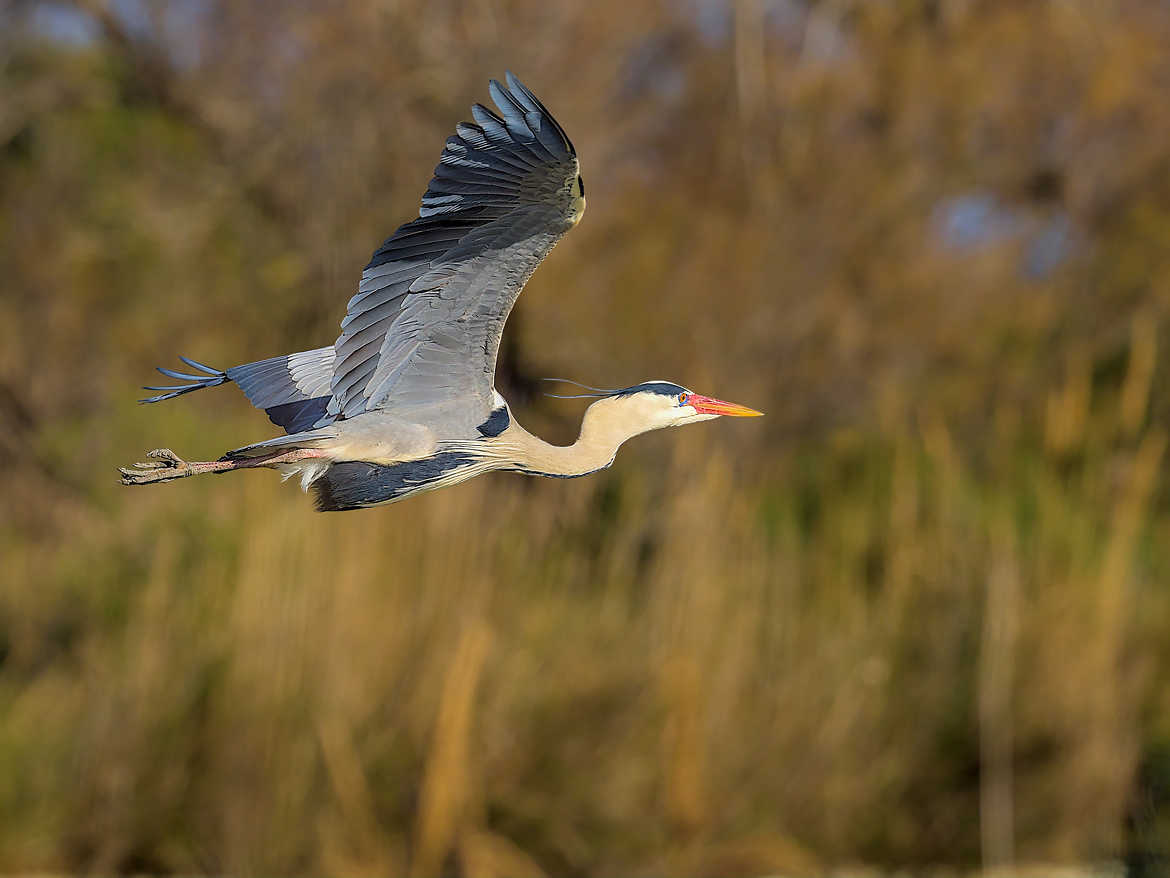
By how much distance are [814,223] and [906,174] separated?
46.5 inches

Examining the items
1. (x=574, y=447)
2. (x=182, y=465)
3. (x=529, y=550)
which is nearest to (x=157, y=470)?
(x=182, y=465)

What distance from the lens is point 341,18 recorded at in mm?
10016

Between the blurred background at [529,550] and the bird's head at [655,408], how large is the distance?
1504 millimetres

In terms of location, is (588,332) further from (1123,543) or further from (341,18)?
(1123,543)

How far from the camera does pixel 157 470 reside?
32.9 inches

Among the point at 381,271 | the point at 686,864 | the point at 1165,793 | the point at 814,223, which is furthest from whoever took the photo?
the point at 814,223

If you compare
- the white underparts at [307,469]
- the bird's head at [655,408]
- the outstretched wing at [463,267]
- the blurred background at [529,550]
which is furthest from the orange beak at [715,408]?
the blurred background at [529,550]

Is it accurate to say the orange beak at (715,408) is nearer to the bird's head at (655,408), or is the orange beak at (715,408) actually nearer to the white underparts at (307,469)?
the bird's head at (655,408)

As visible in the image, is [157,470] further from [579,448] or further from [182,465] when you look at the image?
[579,448]

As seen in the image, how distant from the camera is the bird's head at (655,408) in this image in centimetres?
91

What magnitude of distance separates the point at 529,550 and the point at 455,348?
19.1ft

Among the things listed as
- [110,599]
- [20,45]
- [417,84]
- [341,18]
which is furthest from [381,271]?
[20,45]

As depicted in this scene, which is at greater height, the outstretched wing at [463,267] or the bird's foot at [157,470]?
the outstretched wing at [463,267]

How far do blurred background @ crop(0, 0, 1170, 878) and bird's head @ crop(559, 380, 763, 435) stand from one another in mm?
1504
